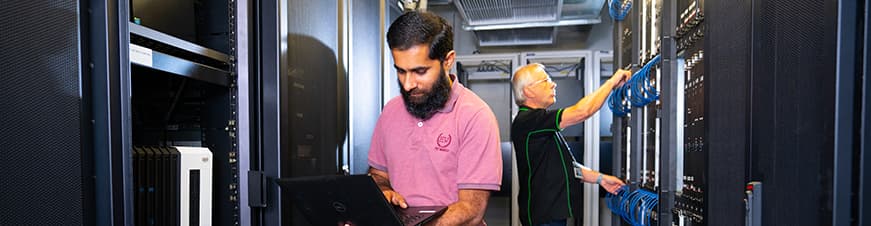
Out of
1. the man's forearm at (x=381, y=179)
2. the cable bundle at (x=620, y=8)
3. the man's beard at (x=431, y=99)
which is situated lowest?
the man's forearm at (x=381, y=179)

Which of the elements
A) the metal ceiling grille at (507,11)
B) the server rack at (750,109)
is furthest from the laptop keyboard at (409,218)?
the metal ceiling grille at (507,11)

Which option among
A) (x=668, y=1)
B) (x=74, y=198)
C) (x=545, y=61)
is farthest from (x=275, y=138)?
(x=545, y=61)

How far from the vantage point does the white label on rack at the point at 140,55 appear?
97cm

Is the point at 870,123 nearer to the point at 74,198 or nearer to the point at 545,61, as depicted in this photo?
the point at 74,198

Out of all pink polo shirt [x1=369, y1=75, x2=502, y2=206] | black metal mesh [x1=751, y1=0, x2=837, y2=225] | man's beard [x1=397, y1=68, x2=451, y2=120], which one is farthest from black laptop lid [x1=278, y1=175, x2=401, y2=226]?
black metal mesh [x1=751, y1=0, x2=837, y2=225]

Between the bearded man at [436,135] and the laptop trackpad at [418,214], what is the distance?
49 millimetres

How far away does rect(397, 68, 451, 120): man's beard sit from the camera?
4.31ft

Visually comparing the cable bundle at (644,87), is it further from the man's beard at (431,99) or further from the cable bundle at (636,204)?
the man's beard at (431,99)

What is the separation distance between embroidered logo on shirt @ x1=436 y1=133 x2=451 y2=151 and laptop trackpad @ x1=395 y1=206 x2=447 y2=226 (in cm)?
19

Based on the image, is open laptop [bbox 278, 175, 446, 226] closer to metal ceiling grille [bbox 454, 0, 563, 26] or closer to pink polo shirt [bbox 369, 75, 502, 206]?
pink polo shirt [bbox 369, 75, 502, 206]

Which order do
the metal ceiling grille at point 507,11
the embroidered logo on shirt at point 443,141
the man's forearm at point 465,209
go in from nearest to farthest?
the man's forearm at point 465,209, the embroidered logo on shirt at point 443,141, the metal ceiling grille at point 507,11

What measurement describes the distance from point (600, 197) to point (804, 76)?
10.6 ft

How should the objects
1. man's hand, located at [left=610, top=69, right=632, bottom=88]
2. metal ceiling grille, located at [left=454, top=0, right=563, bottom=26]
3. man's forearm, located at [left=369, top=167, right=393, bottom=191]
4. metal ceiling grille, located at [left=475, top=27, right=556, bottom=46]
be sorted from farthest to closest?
metal ceiling grille, located at [left=475, top=27, right=556, bottom=46], metal ceiling grille, located at [left=454, top=0, right=563, bottom=26], man's hand, located at [left=610, top=69, right=632, bottom=88], man's forearm, located at [left=369, top=167, right=393, bottom=191]

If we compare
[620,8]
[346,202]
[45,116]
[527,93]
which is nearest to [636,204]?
[527,93]
